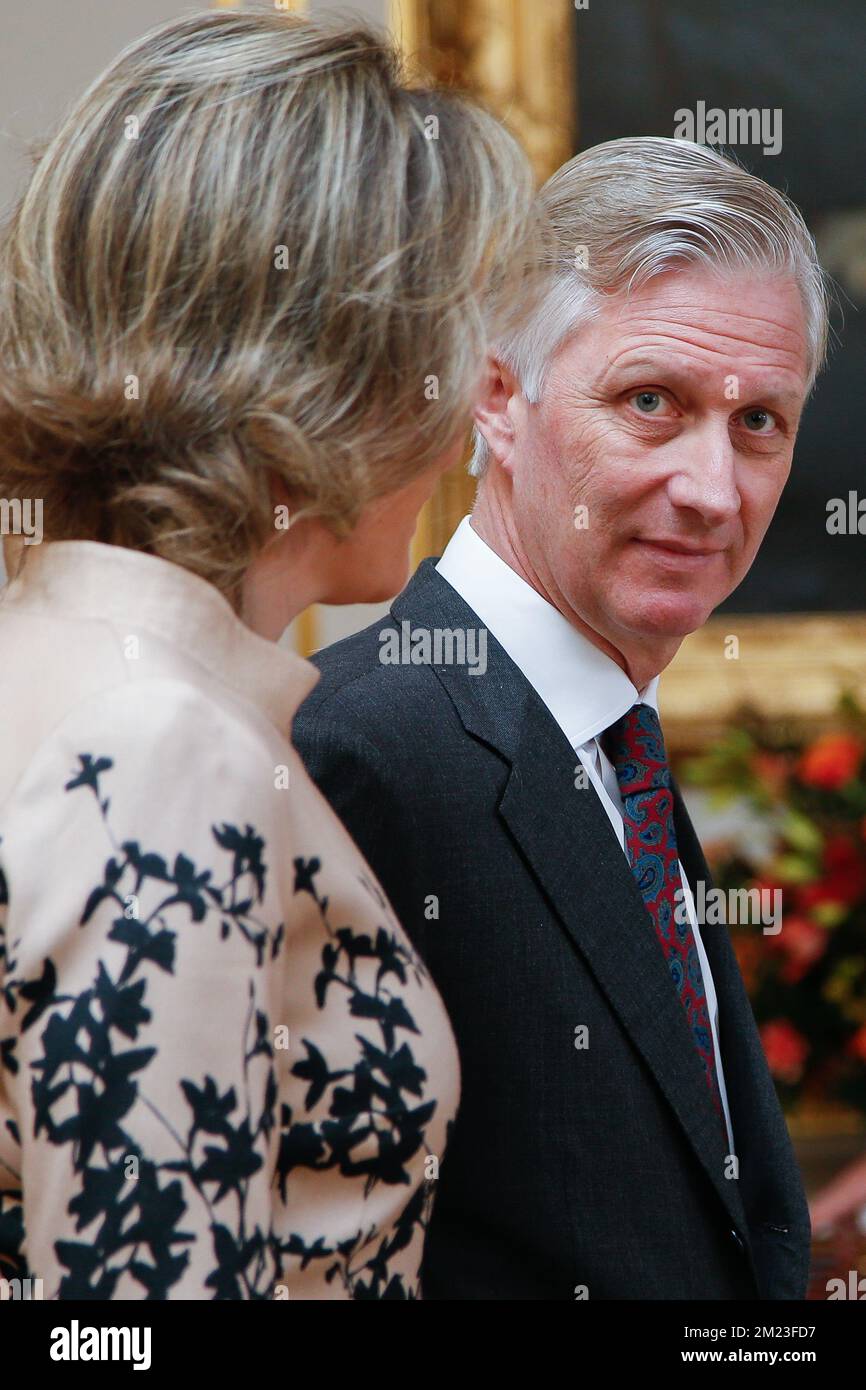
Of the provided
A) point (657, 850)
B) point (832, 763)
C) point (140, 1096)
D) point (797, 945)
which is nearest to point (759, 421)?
point (657, 850)

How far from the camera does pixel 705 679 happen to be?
143 inches

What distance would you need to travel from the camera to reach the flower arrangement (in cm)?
341

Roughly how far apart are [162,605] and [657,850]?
783 millimetres

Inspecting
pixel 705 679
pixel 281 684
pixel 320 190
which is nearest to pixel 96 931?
pixel 281 684

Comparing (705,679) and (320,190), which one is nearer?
(320,190)

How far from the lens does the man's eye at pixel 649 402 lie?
1.65 meters

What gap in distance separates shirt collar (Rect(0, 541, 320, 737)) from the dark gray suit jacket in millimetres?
402

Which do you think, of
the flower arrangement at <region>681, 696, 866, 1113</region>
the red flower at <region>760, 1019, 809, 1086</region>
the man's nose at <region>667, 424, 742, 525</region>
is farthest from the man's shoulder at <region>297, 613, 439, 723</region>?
the red flower at <region>760, 1019, 809, 1086</region>

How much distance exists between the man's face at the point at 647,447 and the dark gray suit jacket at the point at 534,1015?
24cm

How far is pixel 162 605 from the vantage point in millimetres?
938

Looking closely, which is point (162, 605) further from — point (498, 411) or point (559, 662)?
point (498, 411)
